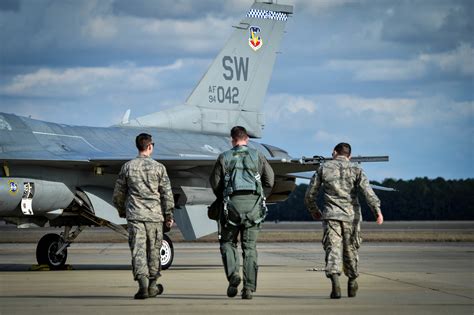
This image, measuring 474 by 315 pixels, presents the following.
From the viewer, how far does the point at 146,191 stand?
10.9m

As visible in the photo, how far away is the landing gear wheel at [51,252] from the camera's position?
1727cm

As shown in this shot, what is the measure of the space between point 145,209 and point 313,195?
78.1 inches

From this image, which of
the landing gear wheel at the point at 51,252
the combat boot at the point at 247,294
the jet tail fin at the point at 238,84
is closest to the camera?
the combat boot at the point at 247,294

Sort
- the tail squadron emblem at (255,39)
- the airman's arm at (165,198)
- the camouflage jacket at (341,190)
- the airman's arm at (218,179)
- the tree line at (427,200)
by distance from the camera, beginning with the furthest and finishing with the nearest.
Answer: the tree line at (427,200)
the tail squadron emblem at (255,39)
the camouflage jacket at (341,190)
the airman's arm at (165,198)
the airman's arm at (218,179)

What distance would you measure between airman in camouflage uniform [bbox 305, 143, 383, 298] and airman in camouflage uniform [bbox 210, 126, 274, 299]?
81cm

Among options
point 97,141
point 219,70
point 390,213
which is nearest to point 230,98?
point 219,70

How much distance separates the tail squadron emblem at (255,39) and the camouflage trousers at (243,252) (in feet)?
36.9

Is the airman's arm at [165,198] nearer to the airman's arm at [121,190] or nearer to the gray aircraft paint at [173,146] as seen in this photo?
the airman's arm at [121,190]

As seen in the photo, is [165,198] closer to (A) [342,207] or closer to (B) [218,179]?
(B) [218,179]

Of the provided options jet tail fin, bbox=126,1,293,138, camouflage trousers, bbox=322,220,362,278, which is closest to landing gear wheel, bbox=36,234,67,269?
jet tail fin, bbox=126,1,293,138

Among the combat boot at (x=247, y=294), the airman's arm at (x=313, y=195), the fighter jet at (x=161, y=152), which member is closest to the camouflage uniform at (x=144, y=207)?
the combat boot at (x=247, y=294)

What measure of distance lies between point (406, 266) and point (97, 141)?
6.14 m

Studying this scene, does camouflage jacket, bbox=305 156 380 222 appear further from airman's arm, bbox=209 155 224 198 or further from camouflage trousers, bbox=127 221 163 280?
camouflage trousers, bbox=127 221 163 280

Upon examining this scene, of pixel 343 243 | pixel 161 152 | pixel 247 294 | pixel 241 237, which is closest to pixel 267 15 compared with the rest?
pixel 161 152
